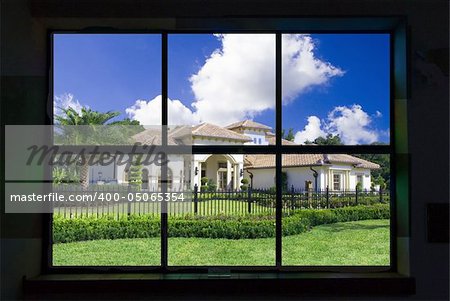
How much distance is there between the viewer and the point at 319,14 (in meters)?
2.49

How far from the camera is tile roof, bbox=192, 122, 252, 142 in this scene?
103 inches

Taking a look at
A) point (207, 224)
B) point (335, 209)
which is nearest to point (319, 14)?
point (335, 209)

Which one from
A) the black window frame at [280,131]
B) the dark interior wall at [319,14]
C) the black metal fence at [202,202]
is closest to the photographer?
the dark interior wall at [319,14]

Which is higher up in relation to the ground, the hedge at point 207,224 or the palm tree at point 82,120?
the palm tree at point 82,120

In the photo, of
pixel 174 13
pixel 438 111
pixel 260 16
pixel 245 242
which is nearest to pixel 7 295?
pixel 245 242

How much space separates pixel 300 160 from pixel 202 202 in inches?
31.0

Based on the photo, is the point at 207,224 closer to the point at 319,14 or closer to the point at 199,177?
the point at 199,177

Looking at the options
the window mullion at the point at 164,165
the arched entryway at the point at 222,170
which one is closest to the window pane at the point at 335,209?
the arched entryway at the point at 222,170

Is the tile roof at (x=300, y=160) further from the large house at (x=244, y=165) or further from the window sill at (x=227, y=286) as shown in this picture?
the window sill at (x=227, y=286)

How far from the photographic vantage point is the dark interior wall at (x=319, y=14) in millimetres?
2354

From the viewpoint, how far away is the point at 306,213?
2631 millimetres

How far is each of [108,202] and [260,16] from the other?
1.74 metres

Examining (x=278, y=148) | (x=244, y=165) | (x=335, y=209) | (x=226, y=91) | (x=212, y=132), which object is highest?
(x=226, y=91)

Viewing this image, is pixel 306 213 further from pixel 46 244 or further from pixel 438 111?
pixel 46 244
